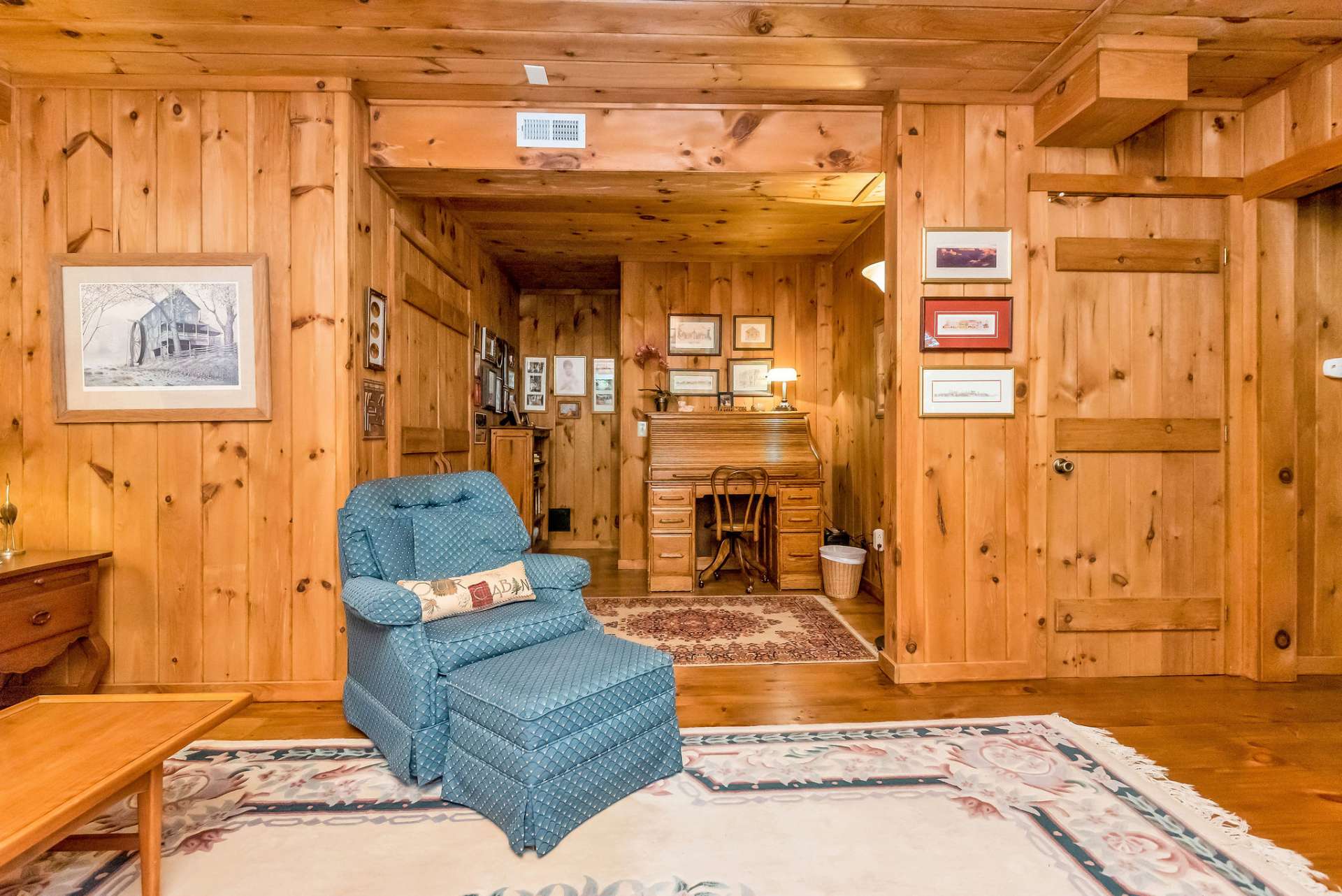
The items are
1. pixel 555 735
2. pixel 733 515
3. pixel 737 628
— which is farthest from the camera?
pixel 733 515

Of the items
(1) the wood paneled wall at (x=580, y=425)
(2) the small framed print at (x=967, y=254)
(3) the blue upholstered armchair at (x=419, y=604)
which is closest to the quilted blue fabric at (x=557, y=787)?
(3) the blue upholstered armchair at (x=419, y=604)

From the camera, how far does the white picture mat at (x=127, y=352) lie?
2457 millimetres

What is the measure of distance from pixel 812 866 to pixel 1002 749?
95cm

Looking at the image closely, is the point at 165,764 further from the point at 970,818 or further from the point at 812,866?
the point at 970,818

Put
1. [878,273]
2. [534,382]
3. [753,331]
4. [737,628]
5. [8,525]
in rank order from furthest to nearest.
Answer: [534,382] < [753,331] < [737,628] < [878,273] < [8,525]

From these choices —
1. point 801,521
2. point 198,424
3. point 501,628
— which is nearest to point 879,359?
point 801,521

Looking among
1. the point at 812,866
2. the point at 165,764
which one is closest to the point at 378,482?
the point at 165,764

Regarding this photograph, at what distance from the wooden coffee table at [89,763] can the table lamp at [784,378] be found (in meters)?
3.87

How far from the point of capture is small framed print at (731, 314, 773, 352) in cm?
498

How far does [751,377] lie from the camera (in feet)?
16.4

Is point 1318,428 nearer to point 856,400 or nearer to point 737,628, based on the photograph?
point 856,400

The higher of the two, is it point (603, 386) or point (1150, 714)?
point (603, 386)

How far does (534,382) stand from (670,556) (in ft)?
8.25

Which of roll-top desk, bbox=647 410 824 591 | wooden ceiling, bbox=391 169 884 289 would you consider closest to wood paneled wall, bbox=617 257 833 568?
wooden ceiling, bbox=391 169 884 289
